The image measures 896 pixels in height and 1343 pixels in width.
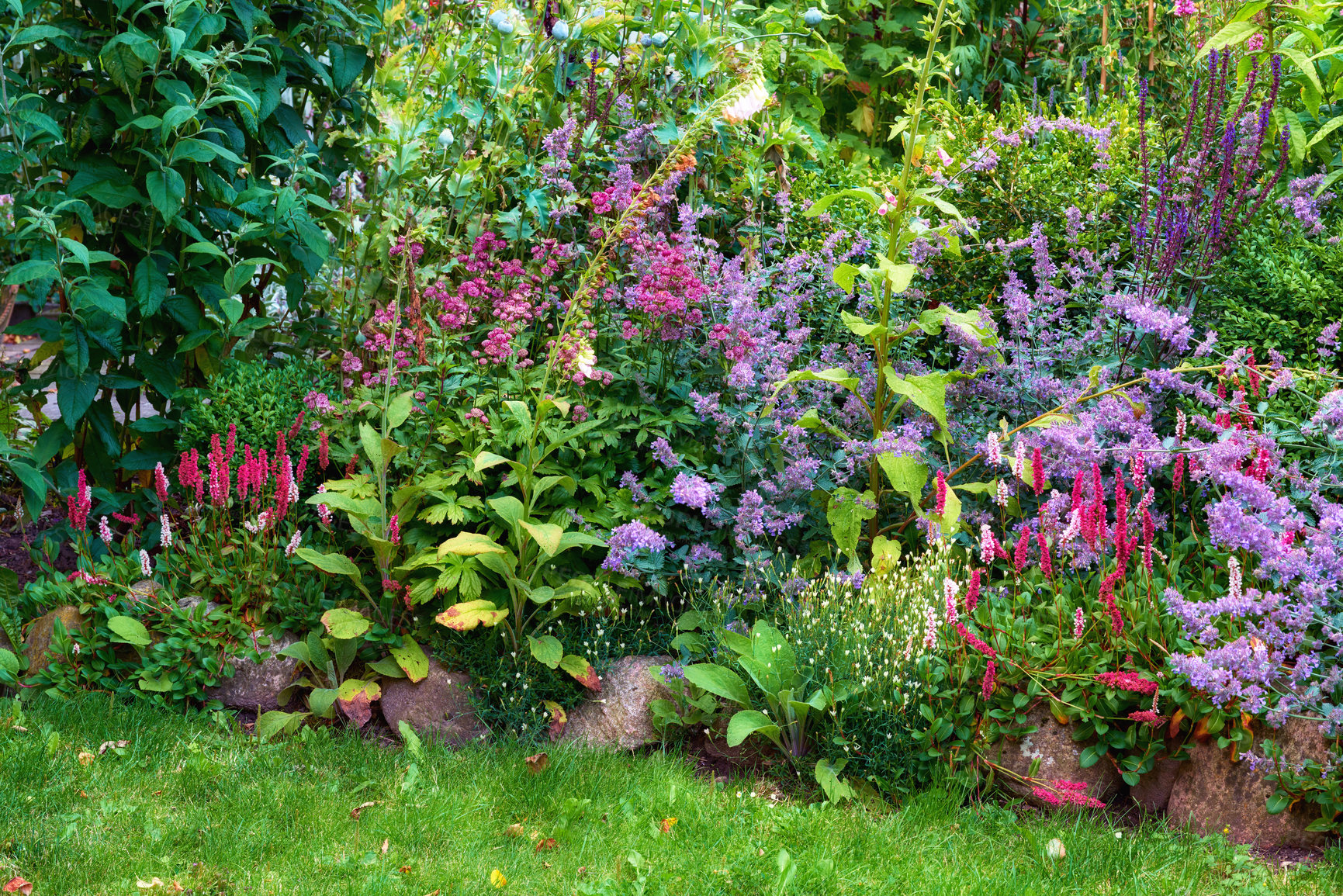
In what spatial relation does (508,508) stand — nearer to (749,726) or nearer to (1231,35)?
(749,726)

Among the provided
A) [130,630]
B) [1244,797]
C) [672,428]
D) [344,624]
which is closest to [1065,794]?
[1244,797]

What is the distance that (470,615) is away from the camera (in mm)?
3336

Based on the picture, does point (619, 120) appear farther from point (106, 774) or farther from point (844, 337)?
point (106, 774)

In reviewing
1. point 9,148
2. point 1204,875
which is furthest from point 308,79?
point 1204,875

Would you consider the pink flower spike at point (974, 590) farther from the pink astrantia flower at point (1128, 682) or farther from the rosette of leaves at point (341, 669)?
the rosette of leaves at point (341, 669)

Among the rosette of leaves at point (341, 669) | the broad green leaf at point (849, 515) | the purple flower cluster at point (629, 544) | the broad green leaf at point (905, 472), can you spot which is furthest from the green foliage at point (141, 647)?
the broad green leaf at point (905, 472)

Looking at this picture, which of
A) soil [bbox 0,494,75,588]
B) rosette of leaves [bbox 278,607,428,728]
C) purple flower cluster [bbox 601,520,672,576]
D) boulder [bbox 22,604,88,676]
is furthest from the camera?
soil [bbox 0,494,75,588]

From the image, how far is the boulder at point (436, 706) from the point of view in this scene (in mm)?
3482

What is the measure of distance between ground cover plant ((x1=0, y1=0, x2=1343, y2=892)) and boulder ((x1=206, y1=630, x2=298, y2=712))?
2 centimetres

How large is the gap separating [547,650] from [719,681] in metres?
0.56

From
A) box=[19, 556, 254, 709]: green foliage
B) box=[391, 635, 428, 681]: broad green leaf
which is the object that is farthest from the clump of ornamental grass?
box=[19, 556, 254, 709]: green foliage

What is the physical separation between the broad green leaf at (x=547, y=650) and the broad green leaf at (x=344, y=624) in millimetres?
535

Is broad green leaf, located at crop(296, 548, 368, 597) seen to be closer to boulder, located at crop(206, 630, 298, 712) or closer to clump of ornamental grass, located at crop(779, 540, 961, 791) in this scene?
boulder, located at crop(206, 630, 298, 712)

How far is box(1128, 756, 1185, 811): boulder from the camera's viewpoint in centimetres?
300
